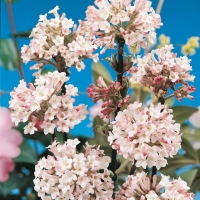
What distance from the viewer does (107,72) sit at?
1.24 metres

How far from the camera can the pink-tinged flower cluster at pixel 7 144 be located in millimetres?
988

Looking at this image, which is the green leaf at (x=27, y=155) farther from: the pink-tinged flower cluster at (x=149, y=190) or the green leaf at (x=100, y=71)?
the pink-tinged flower cluster at (x=149, y=190)

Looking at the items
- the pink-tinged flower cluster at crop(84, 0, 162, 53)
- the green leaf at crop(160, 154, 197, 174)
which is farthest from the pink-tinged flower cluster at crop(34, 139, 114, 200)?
the green leaf at crop(160, 154, 197, 174)

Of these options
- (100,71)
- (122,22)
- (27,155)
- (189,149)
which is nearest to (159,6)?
(100,71)

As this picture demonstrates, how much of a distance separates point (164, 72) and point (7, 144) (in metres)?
0.54

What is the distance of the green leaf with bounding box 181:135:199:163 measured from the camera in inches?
41.1

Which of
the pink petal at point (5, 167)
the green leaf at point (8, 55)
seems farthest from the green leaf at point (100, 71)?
the pink petal at point (5, 167)

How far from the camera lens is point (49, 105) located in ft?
1.73

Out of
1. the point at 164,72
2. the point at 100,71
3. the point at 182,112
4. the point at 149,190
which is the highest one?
the point at 100,71

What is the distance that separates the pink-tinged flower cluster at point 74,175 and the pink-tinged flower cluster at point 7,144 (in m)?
0.46

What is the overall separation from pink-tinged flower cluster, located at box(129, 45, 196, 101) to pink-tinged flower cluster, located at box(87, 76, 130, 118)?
24 mm

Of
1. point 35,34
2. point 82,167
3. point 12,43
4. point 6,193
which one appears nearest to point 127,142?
point 82,167

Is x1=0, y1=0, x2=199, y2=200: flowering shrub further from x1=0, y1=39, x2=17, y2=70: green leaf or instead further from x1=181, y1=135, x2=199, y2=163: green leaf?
x1=0, y1=39, x2=17, y2=70: green leaf

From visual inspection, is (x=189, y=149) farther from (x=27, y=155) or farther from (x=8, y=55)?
(x=8, y=55)
